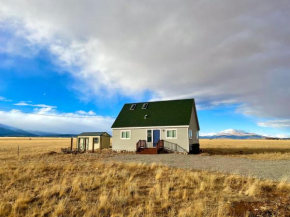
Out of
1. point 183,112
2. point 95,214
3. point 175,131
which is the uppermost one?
point 183,112

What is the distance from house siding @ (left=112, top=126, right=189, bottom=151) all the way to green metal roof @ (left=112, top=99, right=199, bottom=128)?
0.67 m

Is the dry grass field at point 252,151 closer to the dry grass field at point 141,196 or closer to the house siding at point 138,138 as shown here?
the house siding at point 138,138

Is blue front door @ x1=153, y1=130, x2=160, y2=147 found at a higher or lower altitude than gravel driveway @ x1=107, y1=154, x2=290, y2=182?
higher

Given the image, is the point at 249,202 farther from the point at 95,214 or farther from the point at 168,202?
the point at 95,214

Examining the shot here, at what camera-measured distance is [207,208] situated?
6789 millimetres

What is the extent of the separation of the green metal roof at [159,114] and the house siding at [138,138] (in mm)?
667

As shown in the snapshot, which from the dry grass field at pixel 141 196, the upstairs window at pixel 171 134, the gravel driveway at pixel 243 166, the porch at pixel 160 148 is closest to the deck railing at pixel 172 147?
the porch at pixel 160 148

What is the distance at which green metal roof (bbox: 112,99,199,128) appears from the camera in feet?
87.9

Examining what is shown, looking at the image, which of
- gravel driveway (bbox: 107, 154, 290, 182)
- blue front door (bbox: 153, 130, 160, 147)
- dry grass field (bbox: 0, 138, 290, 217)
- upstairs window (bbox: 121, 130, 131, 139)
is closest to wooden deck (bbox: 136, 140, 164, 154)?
blue front door (bbox: 153, 130, 160, 147)

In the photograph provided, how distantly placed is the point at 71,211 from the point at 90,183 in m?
3.03

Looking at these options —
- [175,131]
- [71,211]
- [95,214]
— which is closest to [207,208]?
[95,214]

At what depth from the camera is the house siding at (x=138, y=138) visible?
25391 mm

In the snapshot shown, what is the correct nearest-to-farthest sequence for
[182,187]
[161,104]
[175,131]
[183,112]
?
[182,187] → [175,131] → [183,112] → [161,104]

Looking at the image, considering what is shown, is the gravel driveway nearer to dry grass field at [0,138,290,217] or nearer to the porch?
dry grass field at [0,138,290,217]
